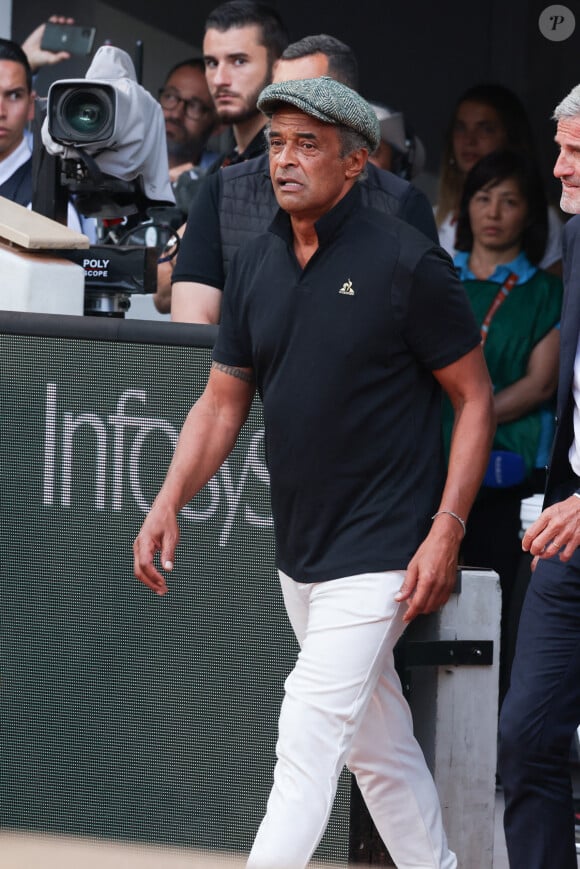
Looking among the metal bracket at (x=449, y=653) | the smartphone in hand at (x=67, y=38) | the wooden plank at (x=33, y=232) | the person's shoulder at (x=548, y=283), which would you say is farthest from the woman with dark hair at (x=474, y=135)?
the metal bracket at (x=449, y=653)

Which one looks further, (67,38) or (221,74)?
(67,38)

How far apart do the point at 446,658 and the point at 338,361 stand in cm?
92

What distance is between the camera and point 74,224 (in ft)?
19.0

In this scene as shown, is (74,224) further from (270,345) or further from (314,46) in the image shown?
(270,345)

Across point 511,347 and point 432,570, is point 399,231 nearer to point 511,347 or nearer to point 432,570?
point 432,570

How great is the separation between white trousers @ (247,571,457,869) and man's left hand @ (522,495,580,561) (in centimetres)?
40

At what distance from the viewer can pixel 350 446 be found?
3.50m

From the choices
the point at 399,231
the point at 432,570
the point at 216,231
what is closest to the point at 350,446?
the point at 432,570

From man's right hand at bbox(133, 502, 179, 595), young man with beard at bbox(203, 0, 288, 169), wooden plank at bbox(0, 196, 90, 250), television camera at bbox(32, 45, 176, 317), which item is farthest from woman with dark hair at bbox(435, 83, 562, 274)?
man's right hand at bbox(133, 502, 179, 595)

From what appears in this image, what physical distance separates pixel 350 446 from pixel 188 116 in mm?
4123

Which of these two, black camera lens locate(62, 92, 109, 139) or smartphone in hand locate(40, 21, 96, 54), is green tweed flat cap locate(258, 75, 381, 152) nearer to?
black camera lens locate(62, 92, 109, 139)

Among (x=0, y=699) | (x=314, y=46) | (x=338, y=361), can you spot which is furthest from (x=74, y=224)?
(x=338, y=361)

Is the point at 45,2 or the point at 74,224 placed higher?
the point at 45,2

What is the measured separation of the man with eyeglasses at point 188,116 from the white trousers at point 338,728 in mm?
3999
